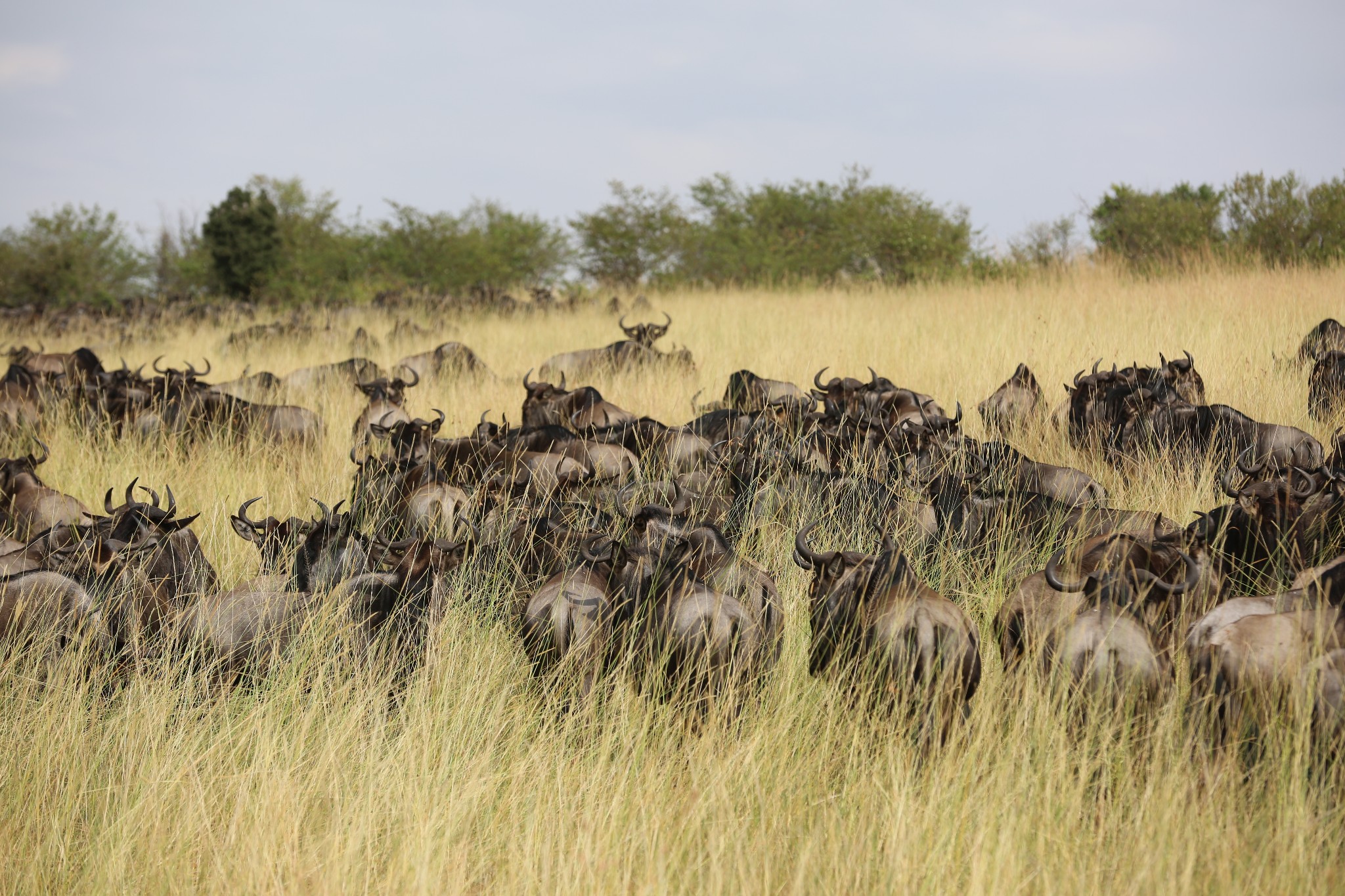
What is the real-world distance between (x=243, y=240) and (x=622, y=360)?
765 inches

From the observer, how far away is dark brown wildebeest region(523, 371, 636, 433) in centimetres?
539

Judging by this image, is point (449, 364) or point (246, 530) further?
point (449, 364)

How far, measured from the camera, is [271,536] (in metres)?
3.71

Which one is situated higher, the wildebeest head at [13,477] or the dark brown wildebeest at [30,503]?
the wildebeest head at [13,477]

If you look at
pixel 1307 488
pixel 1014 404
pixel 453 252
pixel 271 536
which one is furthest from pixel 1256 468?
→ pixel 453 252

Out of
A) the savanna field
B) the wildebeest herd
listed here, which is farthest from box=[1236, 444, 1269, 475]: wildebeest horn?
the savanna field

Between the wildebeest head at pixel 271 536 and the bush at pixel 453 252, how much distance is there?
19.3 meters

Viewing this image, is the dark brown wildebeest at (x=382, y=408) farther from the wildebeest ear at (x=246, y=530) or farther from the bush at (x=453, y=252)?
the bush at (x=453, y=252)

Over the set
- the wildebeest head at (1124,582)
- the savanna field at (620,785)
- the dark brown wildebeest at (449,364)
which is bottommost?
the savanna field at (620,785)

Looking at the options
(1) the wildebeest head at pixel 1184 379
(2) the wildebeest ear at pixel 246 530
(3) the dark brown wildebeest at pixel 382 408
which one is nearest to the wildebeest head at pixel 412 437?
(3) the dark brown wildebeest at pixel 382 408

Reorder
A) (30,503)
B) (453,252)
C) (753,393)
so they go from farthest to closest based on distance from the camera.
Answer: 1. (453,252)
2. (753,393)
3. (30,503)

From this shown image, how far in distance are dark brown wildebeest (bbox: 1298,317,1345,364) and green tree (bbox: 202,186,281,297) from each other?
907 inches

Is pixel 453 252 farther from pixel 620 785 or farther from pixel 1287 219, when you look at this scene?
pixel 620 785

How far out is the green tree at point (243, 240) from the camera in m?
24.1
